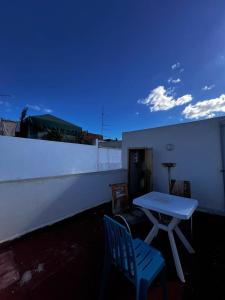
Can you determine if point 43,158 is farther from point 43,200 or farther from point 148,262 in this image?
point 148,262

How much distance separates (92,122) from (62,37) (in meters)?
6.91

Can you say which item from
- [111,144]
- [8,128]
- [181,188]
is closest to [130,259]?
[181,188]

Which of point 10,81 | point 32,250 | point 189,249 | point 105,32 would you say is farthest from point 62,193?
point 10,81

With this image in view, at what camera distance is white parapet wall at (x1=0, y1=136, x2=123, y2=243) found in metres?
2.25

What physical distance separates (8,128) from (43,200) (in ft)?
19.2

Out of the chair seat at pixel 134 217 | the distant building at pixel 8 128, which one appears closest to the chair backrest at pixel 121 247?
the chair seat at pixel 134 217

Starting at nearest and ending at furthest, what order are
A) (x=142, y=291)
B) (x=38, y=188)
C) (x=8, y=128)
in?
(x=142, y=291)
(x=38, y=188)
(x=8, y=128)

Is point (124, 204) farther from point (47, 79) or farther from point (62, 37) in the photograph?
point (47, 79)

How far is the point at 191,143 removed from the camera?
3.69 metres

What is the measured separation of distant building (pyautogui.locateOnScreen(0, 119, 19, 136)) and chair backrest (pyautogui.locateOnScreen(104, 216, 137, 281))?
7.44 meters

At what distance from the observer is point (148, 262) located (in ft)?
4.01

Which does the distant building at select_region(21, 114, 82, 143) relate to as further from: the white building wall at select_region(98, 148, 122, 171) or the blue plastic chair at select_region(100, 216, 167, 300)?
the blue plastic chair at select_region(100, 216, 167, 300)

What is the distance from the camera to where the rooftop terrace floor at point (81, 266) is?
1382 mm

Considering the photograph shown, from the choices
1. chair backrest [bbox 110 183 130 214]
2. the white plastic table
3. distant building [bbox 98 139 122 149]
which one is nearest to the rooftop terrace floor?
the white plastic table
